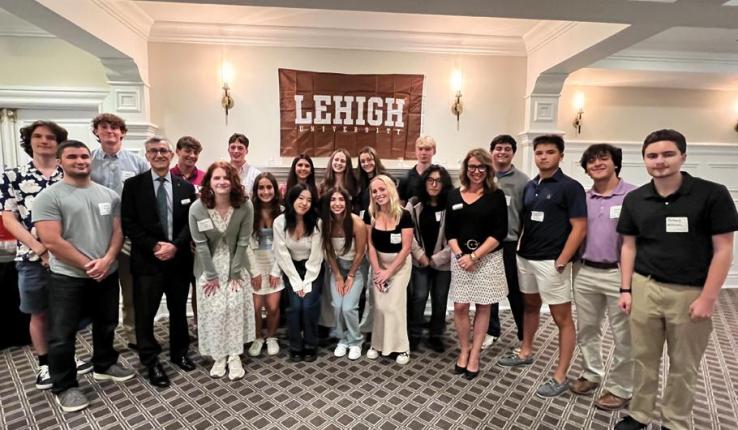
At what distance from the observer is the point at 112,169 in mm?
2654

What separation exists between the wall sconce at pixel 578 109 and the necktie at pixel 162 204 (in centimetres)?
419

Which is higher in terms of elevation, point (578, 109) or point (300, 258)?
point (578, 109)

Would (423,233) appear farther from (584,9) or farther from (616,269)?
(584,9)

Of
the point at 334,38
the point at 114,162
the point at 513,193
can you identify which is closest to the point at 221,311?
the point at 114,162

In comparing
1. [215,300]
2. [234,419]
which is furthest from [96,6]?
[234,419]

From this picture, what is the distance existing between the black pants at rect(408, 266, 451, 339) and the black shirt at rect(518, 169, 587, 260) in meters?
0.75

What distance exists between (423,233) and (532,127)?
76.4 inches

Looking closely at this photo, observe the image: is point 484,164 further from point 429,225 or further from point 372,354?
point 372,354

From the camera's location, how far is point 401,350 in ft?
9.09

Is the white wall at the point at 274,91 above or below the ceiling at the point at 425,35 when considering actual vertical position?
below

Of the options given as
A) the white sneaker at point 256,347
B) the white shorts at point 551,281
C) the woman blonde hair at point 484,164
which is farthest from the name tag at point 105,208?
the white shorts at point 551,281

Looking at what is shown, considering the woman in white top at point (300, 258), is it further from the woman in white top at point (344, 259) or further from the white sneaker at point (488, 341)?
the white sneaker at point (488, 341)

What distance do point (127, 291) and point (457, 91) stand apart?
3.48 meters

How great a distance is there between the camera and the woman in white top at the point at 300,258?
8.75ft
